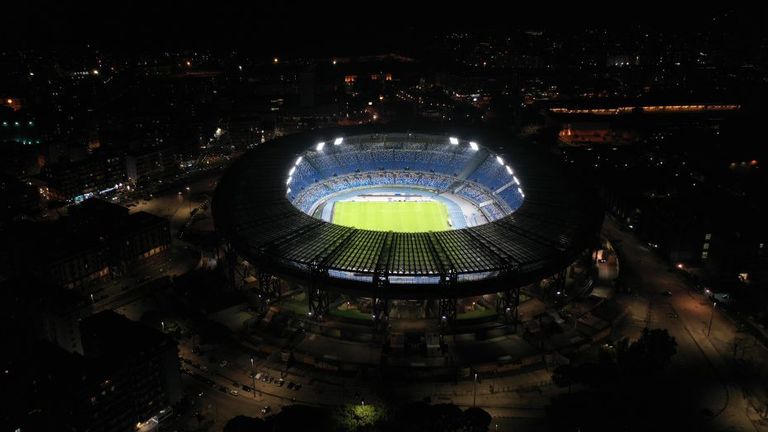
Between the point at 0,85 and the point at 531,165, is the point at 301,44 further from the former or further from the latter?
the point at 531,165

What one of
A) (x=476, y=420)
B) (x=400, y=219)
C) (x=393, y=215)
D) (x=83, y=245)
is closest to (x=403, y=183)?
(x=393, y=215)

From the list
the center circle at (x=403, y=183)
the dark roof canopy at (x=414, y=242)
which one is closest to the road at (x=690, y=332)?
the dark roof canopy at (x=414, y=242)

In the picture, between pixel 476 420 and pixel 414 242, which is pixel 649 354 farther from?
pixel 414 242

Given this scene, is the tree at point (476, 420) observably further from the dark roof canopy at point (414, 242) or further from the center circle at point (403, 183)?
the center circle at point (403, 183)

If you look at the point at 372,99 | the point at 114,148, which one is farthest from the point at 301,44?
the point at 114,148

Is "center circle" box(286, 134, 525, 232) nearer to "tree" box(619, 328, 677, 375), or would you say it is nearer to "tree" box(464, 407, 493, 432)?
"tree" box(619, 328, 677, 375)

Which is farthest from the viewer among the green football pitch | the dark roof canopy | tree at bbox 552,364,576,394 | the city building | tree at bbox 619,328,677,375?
the green football pitch

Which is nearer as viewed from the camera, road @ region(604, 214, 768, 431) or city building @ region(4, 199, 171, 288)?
road @ region(604, 214, 768, 431)

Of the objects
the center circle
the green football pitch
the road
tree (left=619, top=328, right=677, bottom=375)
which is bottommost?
the road

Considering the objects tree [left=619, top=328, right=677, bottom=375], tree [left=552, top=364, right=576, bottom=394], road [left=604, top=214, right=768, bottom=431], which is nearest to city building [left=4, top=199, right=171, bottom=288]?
tree [left=552, top=364, right=576, bottom=394]
